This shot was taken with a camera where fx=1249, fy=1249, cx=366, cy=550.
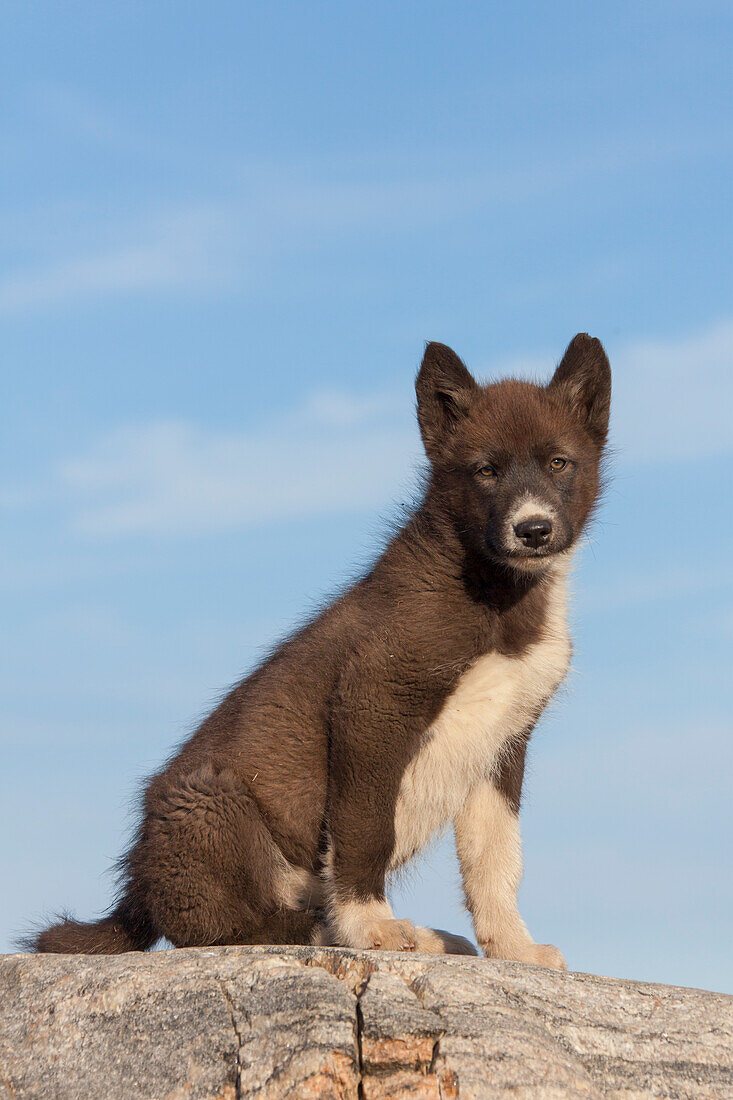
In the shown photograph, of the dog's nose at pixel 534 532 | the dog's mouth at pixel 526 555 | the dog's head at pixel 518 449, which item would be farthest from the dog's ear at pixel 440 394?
the dog's nose at pixel 534 532

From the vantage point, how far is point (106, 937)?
850 centimetres

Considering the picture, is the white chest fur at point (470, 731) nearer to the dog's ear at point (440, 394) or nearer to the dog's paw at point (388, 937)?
the dog's paw at point (388, 937)

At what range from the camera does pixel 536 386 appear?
8961mm

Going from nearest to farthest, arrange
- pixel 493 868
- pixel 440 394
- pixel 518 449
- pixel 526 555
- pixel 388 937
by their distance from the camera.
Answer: pixel 388 937
pixel 526 555
pixel 518 449
pixel 493 868
pixel 440 394

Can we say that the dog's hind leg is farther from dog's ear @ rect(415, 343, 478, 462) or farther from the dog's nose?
dog's ear @ rect(415, 343, 478, 462)

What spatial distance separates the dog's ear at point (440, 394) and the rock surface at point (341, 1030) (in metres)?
3.65

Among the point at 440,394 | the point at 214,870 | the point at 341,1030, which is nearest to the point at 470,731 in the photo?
the point at 214,870

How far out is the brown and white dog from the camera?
25.2 feet

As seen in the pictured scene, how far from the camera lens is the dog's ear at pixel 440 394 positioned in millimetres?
8773

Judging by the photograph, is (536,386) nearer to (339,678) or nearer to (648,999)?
(339,678)

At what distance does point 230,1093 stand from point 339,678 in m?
2.84

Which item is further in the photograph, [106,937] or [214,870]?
[106,937]

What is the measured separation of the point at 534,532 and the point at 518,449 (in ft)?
2.15

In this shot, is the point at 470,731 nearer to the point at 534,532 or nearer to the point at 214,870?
the point at 534,532
